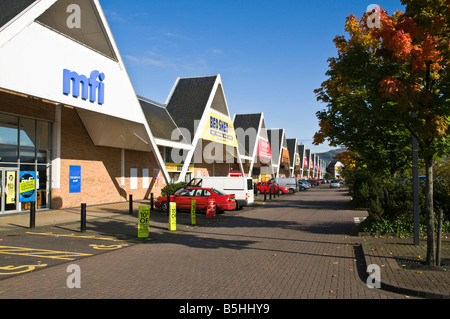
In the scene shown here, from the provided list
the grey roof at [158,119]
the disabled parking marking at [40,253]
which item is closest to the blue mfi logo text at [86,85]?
the grey roof at [158,119]

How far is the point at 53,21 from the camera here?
17172mm

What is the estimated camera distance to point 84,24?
59.5 ft

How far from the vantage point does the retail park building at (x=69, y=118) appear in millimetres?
13492

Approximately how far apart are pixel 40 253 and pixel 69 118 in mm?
12079

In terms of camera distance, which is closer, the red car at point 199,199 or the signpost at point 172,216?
the signpost at point 172,216

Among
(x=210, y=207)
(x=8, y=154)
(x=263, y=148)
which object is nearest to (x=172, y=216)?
(x=210, y=207)

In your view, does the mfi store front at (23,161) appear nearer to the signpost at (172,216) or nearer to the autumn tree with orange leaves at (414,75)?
the signpost at (172,216)

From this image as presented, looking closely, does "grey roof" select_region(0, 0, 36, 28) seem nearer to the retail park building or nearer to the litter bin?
the retail park building

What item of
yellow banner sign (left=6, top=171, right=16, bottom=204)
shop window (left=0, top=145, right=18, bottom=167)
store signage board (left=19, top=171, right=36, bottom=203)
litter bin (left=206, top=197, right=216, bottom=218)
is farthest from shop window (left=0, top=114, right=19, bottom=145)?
litter bin (left=206, top=197, right=216, bottom=218)

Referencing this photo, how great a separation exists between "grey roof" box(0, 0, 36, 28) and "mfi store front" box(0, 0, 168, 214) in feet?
0.14

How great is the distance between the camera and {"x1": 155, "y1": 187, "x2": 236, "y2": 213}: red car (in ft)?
62.1

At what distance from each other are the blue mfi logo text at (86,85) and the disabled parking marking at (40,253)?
24.3 feet
